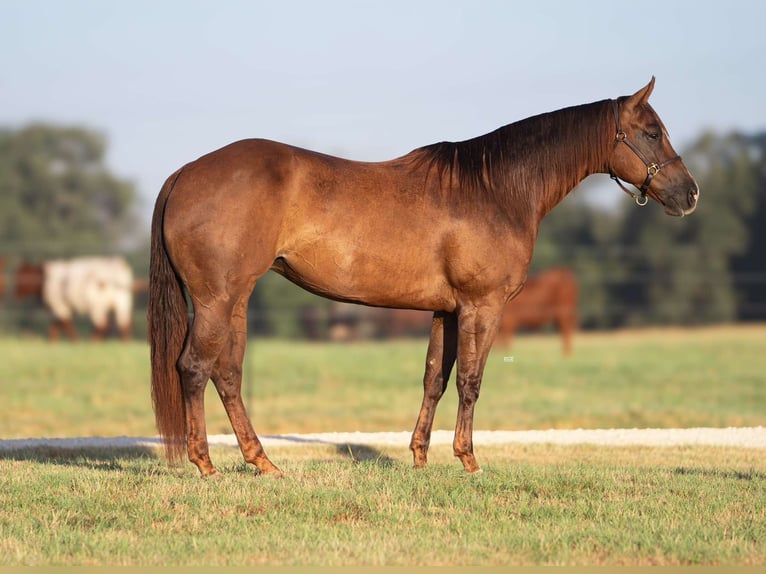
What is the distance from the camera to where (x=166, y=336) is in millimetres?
6387

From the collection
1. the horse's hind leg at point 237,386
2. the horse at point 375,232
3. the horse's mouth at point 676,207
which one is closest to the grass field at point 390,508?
the horse's hind leg at point 237,386

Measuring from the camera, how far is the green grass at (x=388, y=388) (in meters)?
13.9

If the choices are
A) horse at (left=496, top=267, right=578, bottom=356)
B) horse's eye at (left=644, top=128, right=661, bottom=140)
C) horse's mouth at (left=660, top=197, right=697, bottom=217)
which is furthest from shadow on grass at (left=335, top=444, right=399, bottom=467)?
horse at (left=496, top=267, right=578, bottom=356)

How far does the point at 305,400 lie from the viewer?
664 inches

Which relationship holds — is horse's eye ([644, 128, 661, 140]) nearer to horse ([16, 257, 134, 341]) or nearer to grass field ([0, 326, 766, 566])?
grass field ([0, 326, 766, 566])

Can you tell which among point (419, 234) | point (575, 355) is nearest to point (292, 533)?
point (419, 234)

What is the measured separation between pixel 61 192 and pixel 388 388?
105 ft

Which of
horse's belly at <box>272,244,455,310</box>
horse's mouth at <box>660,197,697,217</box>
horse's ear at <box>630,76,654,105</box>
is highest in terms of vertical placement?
horse's ear at <box>630,76,654,105</box>

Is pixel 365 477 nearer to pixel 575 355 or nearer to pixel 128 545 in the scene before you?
pixel 128 545

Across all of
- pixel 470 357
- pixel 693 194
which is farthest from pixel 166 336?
pixel 693 194

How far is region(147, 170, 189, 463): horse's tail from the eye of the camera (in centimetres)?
633

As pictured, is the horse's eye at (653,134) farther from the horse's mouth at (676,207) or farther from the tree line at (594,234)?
the tree line at (594,234)

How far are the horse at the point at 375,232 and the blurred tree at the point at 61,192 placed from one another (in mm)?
36203

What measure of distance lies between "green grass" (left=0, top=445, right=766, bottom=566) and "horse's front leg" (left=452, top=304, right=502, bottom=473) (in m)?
0.18
